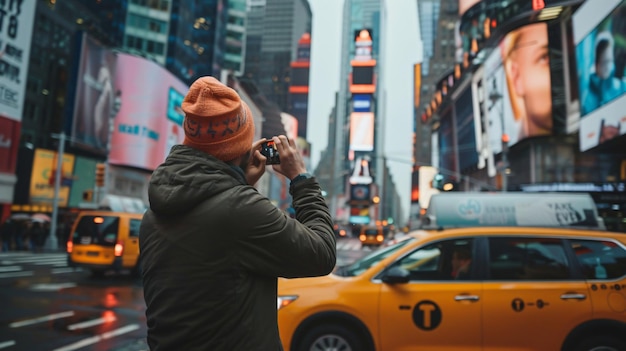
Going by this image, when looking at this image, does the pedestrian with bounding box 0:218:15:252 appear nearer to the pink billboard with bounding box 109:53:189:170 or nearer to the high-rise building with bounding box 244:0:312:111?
the pink billboard with bounding box 109:53:189:170

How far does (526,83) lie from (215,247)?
44.7 m

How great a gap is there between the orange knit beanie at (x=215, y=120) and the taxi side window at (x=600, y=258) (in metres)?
4.79

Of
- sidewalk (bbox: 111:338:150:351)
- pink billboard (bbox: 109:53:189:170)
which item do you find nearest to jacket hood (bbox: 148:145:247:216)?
sidewalk (bbox: 111:338:150:351)

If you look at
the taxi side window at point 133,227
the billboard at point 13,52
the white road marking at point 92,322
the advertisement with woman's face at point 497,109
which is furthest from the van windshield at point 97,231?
the advertisement with woman's face at point 497,109

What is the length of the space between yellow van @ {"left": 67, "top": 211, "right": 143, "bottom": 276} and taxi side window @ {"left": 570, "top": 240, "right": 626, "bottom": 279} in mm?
11731

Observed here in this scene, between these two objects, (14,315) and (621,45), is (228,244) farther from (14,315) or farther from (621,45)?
(621,45)

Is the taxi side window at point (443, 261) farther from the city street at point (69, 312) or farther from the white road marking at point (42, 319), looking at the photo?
the white road marking at point (42, 319)

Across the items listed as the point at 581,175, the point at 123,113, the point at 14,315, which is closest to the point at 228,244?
the point at 14,315

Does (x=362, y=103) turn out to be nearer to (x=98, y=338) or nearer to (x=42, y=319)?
(x=42, y=319)

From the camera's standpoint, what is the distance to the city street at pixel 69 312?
645 centimetres

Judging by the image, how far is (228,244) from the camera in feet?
5.20

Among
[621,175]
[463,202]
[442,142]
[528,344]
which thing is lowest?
[528,344]

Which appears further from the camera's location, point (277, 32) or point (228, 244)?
point (277, 32)

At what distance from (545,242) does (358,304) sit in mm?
2229
